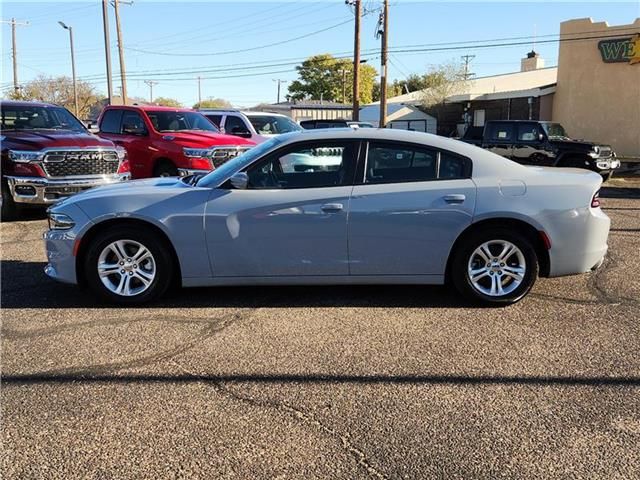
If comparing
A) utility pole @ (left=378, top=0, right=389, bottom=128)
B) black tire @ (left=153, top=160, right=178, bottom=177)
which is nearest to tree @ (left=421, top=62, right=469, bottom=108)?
utility pole @ (left=378, top=0, right=389, bottom=128)

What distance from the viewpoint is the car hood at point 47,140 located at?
9.09 meters

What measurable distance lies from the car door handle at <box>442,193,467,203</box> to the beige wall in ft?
70.4

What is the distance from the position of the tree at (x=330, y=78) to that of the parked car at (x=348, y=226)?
90.2m

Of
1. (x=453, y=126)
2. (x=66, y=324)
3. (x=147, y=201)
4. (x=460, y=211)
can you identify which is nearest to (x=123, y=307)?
(x=66, y=324)

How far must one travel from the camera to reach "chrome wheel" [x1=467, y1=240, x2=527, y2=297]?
16.6 ft

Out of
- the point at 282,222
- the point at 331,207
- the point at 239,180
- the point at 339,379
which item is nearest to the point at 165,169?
the point at 239,180

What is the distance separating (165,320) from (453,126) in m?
37.0

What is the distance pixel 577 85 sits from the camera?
81.7 feet

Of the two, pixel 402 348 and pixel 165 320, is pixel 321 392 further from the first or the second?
pixel 165 320

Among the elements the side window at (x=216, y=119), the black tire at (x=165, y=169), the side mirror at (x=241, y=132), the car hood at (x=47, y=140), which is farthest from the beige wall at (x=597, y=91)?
the car hood at (x=47, y=140)

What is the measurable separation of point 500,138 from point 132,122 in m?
9.99

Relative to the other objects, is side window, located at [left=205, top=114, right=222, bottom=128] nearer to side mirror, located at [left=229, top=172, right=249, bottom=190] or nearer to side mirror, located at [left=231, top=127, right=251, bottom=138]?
side mirror, located at [left=231, top=127, right=251, bottom=138]

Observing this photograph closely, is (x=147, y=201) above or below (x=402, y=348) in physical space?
above

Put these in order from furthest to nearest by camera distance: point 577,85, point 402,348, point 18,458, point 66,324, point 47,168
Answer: point 577,85
point 47,168
point 66,324
point 402,348
point 18,458
